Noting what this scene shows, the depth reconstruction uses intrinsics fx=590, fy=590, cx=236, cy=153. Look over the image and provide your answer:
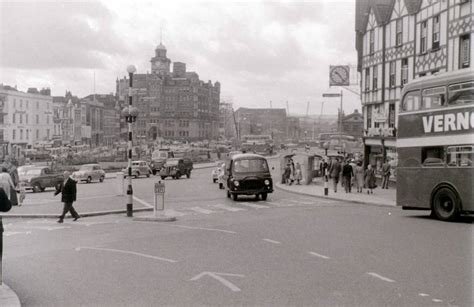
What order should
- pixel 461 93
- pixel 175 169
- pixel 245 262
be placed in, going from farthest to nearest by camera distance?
1. pixel 175 169
2. pixel 461 93
3. pixel 245 262

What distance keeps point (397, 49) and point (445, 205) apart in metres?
23.6

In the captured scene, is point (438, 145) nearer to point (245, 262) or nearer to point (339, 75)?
point (245, 262)

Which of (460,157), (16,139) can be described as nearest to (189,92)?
(16,139)

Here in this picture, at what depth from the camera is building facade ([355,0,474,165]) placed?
31.0 meters

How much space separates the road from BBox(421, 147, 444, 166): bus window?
6.13 feet

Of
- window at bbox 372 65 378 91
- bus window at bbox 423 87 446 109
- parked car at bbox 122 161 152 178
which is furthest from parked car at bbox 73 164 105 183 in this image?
bus window at bbox 423 87 446 109

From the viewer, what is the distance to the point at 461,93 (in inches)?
699

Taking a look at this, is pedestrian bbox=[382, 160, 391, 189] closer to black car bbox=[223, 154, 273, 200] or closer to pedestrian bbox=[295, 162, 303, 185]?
pedestrian bbox=[295, 162, 303, 185]

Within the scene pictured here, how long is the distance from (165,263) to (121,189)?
22.0m

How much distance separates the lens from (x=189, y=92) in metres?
190

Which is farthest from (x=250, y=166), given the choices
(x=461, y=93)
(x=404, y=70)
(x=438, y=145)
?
(x=404, y=70)

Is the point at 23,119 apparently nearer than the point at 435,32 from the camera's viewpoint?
No

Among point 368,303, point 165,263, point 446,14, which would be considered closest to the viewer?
point 368,303

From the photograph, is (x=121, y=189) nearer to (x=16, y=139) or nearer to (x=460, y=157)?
(x=460, y=157)
